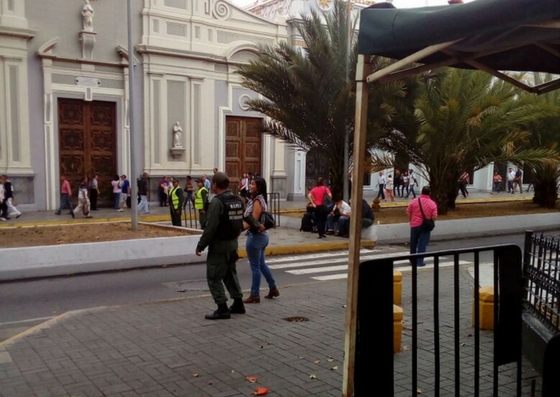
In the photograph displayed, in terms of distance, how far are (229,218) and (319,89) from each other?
1056 centimetres

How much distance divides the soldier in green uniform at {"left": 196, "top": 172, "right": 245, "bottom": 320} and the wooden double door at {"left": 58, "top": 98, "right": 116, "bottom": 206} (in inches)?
675

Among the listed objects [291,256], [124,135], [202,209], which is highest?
[124,135]

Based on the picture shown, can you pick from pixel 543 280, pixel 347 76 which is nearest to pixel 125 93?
pixel 347 76

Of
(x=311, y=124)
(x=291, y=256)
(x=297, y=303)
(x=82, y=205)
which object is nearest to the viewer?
(x=297, y=303)

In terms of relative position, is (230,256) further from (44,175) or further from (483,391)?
(44,175)

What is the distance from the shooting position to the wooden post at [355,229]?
3887mm

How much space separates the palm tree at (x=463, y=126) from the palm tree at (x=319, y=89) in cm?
123

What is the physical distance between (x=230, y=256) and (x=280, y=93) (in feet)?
35.6

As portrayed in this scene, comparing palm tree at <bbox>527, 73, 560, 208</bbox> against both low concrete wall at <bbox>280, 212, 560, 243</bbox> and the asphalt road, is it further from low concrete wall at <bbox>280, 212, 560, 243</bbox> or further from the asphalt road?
the asphalt road

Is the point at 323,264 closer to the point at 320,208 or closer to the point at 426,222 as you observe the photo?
the point at 426,222

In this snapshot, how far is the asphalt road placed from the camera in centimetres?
779

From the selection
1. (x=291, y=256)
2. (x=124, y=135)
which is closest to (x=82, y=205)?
(x=124, y=135)

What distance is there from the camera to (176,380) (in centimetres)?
493

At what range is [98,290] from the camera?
30.6ft
